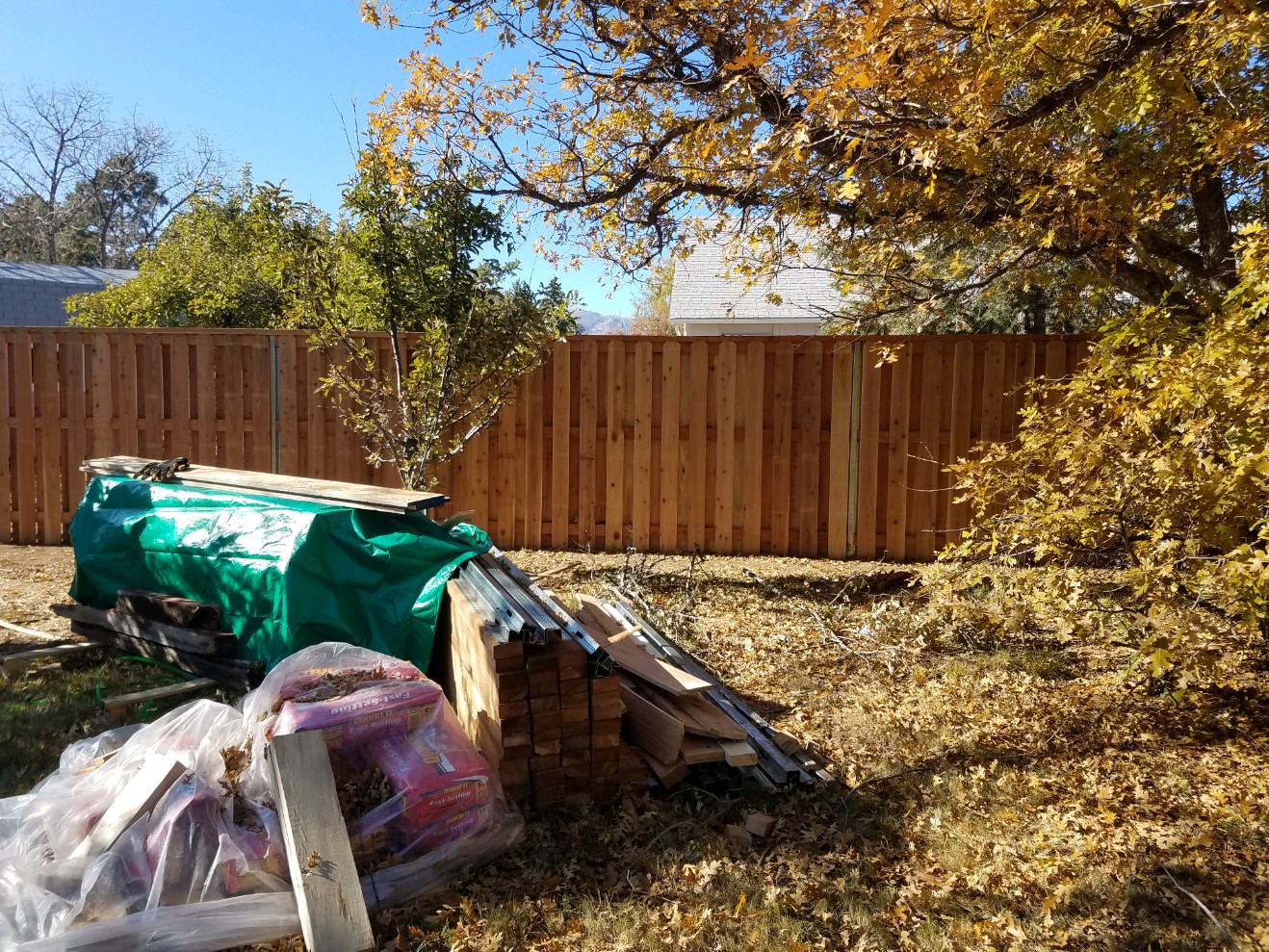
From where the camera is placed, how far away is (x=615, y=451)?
25.7ft

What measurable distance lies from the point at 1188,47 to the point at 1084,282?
88.6 inches

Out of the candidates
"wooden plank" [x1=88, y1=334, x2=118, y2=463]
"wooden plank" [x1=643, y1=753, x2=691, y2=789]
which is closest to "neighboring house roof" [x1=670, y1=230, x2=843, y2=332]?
"wooden plank" [x1=88, y1=334, x2=118, y2=463]

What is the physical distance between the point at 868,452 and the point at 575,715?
4.88m

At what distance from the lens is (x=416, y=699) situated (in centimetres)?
336

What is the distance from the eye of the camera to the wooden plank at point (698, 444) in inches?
302

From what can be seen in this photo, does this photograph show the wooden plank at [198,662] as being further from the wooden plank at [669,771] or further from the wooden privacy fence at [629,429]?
the wooden privacy fence at [629,429]

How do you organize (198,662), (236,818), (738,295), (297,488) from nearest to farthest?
(236,818), (198,662), (297,488), (738,295)

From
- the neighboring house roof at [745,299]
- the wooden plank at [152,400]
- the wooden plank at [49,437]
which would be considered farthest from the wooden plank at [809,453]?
the neighboring house roof at [745,299]

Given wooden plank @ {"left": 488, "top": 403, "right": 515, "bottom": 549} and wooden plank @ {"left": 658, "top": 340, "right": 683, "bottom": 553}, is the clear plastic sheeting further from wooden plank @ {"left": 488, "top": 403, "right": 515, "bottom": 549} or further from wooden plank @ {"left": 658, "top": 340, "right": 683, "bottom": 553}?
wooden plank @ {"left": 658, "top": 340, "right": 683, "bottom": 553}

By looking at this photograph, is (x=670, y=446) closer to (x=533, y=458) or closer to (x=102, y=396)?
(x=533, y=458)

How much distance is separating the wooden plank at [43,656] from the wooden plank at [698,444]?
461 centimetres

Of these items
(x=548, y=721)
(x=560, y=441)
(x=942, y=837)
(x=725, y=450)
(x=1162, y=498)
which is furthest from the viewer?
(x=560, y=441)

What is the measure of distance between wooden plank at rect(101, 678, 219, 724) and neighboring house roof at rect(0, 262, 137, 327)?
17.6 metres

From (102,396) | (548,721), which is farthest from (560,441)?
(548,721)
